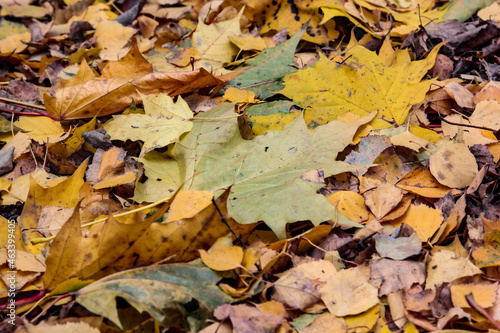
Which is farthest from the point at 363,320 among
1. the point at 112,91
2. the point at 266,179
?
the point at 112,91

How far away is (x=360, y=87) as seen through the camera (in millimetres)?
1493

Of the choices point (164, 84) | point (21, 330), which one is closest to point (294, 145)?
point (164, 84)

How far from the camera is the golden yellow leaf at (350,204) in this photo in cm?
116

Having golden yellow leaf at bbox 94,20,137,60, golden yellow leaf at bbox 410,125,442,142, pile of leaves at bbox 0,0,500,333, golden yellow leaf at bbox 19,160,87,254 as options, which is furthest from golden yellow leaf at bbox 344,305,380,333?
golden yellow leaf at bbox 94,20,137,60

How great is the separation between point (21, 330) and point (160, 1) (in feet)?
6.59

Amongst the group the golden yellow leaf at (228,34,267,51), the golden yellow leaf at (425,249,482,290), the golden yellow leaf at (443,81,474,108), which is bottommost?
the golden yellow leaf at (425,249,482,290)

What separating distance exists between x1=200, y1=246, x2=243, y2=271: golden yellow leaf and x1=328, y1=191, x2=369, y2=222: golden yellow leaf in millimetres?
354

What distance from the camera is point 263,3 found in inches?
78.8

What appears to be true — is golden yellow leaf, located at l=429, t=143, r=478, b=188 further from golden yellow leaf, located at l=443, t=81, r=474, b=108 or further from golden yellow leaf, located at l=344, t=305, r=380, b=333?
golden yellow leaf, located at l=344, t=305, r=380, b=333

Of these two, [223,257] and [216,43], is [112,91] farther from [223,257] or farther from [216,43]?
[223,257]

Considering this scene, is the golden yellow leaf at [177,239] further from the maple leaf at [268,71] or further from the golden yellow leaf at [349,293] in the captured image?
the maple leaf at [268,71]

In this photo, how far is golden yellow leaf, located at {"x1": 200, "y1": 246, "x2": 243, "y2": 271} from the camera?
0.98 metres

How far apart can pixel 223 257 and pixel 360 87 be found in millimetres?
889

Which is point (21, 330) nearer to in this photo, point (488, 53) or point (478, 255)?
point (478, 255)
